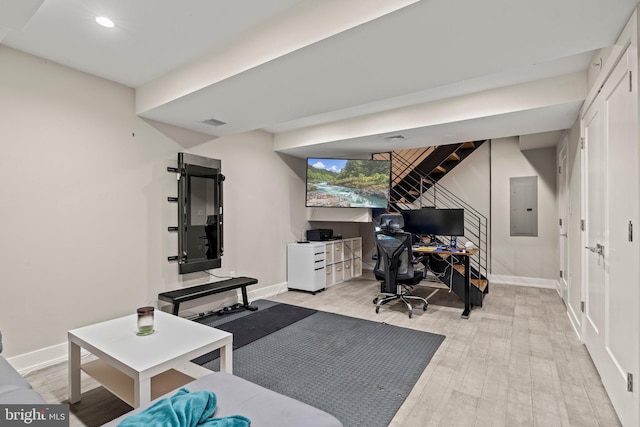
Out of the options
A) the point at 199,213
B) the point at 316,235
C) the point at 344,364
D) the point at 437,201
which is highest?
the point at 437,201

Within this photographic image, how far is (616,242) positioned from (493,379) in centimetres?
128

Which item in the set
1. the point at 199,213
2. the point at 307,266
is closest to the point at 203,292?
the point at 199,213

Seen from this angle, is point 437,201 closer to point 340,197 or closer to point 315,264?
point 340,197

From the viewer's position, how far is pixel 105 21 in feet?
6.97

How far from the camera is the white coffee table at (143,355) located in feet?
5.60

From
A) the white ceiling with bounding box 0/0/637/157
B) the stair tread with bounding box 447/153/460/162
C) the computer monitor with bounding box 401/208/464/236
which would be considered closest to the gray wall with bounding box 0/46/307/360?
the white ceiling with bounding box 0/0/637/157

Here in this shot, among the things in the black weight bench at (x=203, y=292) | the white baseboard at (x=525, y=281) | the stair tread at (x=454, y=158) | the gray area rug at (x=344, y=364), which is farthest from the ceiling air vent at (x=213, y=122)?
the white baseboard at (x=525, y=281)

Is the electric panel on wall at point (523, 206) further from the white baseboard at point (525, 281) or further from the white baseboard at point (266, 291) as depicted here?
the white baseboard at point (266, 291)

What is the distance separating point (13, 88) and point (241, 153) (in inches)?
95.9

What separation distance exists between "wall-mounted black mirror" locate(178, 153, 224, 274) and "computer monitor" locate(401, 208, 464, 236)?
9.43 ft

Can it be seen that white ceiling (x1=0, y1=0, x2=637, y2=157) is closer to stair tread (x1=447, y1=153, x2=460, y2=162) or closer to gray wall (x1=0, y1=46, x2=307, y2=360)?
gray wall (x1=0, y1=46, x2=307, y2=360)

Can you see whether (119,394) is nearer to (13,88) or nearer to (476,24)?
(13,88)

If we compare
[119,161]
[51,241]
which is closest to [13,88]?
[119,161]

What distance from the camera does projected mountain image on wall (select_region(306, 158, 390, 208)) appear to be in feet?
17.0
